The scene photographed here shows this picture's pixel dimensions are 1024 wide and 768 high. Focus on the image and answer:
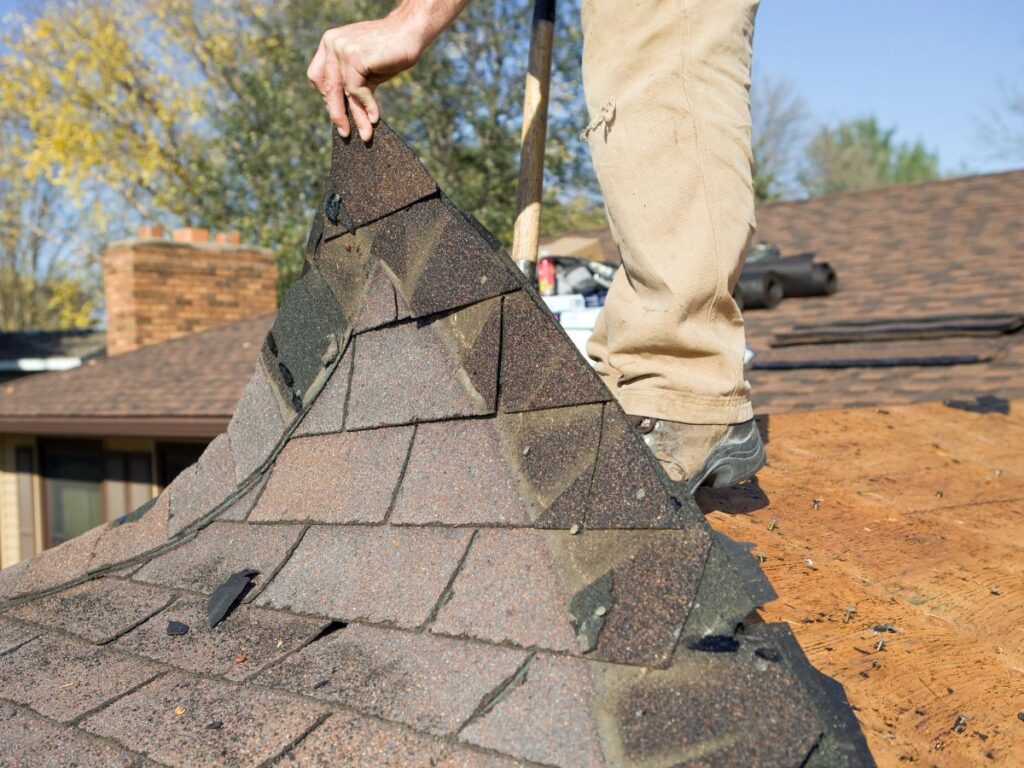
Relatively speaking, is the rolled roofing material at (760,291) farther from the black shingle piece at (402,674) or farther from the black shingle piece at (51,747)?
the black shingle piece at (51,747)

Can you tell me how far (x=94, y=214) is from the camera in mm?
27156

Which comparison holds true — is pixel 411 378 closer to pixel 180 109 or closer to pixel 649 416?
pixel 649 416

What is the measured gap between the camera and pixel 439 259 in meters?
1.62

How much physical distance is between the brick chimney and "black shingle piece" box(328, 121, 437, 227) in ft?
37.8

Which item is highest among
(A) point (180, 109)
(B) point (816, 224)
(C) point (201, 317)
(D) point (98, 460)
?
(A) point (180, 109)

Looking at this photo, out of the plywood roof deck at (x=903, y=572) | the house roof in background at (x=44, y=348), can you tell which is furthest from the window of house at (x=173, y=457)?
the plywood roof deck at (x=903, y=572)

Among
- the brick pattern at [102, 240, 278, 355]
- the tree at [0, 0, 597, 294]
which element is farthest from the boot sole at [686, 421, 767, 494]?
the tree at [0, 0, 597, 294]

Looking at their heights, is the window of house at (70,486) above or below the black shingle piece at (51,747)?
below

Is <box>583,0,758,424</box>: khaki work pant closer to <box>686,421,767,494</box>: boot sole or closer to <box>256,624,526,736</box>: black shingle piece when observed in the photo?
<box>686,421,767,494</box>: boot sole

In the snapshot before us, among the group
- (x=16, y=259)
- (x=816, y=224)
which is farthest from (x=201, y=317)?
(x=16, y=259)

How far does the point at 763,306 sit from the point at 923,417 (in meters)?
4.63

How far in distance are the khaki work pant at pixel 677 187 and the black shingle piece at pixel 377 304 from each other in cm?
44

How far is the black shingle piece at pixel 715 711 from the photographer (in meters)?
1.04

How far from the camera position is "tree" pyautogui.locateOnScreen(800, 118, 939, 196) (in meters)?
41.5
